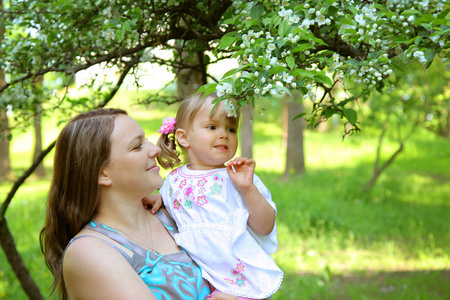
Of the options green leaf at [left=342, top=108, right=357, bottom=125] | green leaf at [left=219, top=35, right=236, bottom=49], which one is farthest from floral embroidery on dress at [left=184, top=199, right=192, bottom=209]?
green leaf at [left=342, top=108, right=357, bottom=125]

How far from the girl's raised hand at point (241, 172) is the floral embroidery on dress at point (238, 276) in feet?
1.12

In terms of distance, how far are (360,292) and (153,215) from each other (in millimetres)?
3928

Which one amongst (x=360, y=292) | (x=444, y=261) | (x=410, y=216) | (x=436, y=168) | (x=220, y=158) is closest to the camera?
(x=220, y=158)

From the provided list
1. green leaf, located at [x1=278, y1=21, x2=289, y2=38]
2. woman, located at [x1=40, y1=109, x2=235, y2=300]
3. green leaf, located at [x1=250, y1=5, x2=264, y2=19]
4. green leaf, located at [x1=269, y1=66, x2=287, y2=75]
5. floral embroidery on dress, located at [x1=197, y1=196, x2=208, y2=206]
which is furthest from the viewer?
floral embroidery on dress, located at [x1=197, y1=196, x2=208, y2=206]

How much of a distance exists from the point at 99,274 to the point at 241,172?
27.9 inches

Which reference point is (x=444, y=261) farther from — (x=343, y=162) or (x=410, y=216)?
(x=343, y=162)

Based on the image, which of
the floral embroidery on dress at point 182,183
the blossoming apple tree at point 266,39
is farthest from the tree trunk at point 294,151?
the floral embroidery on dress at point 182,183

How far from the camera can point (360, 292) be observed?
215 inches

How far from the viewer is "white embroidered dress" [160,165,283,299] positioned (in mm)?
2064

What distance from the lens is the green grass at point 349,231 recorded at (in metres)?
5.62

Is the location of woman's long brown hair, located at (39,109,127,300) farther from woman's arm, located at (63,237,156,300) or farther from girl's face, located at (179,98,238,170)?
girl's face, located at (179,98,238,170)

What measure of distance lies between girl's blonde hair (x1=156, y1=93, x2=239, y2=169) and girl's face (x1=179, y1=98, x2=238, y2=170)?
2 centimetres

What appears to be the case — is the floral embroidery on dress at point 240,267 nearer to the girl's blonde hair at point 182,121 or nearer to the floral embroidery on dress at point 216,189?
the floral embroidery on dress at point 216,189

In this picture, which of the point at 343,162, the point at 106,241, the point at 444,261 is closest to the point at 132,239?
the point at 106,241
